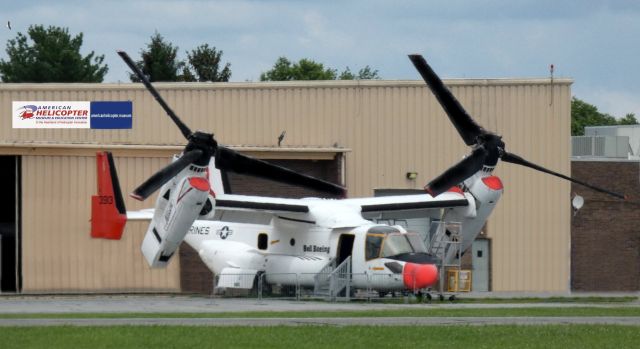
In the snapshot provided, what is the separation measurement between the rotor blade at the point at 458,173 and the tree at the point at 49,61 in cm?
7313

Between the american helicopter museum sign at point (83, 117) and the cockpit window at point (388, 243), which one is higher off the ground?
the american helicopter museum sign at point (83, 117)

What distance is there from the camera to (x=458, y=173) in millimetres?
35844

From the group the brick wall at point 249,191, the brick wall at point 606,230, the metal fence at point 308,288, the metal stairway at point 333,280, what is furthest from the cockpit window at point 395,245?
the brick wall at point 606,230

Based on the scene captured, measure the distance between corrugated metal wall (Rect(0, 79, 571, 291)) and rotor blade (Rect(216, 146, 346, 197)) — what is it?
1082 cm

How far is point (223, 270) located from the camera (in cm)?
3962

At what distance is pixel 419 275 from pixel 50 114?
66.0 ft

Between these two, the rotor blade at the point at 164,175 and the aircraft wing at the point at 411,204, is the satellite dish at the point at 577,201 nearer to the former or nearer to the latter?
the aircraft wing at the point at 411,204

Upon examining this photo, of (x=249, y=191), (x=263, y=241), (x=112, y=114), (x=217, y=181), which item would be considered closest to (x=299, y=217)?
(x=263, y=241)

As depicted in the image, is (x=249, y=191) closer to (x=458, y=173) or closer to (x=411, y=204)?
(x=411, y=204)

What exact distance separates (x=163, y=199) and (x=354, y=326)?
1314cm

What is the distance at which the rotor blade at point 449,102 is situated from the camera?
36344 mm

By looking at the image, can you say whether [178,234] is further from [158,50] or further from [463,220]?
[158,50]

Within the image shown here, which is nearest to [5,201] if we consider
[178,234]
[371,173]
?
[371,173]

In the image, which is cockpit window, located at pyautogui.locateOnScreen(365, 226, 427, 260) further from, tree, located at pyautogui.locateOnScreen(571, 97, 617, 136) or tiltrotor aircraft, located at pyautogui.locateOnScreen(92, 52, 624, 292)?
tree, located at pyautogui.locateOnScreen(571, 97, 617, 136)
